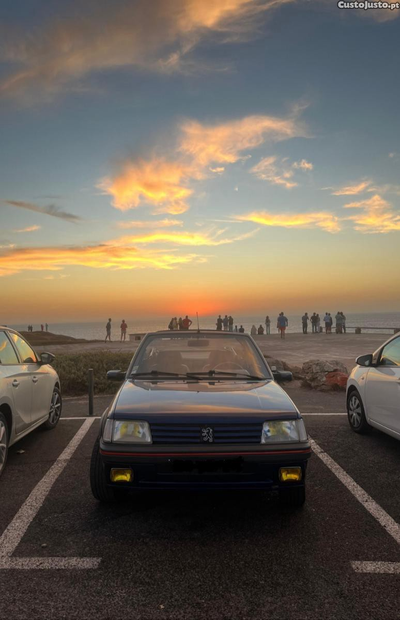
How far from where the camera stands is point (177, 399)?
12.7 feet

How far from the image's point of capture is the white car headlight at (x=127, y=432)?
11.7 ft

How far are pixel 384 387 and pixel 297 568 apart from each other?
3.19 meters

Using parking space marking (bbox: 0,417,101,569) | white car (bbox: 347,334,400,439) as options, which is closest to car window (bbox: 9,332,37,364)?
parking space marking (bbox: 0,417,101,569)

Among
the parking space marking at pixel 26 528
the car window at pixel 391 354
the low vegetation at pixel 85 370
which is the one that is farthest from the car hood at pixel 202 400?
the low vegetation at pixel 85 370

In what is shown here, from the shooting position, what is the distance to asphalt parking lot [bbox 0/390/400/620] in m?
2.65

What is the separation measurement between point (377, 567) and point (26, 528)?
2.60 metres

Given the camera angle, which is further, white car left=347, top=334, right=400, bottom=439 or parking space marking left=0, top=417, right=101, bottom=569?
white car left=347, top=334, right=400, bottom=439

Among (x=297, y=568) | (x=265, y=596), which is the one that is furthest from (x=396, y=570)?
(x=265, y=596)

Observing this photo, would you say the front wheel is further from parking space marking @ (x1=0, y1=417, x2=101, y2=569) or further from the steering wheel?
the steering wheel

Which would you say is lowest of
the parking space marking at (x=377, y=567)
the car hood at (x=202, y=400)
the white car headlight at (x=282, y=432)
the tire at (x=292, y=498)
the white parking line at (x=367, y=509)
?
the white parking line at (x=367, y=509)

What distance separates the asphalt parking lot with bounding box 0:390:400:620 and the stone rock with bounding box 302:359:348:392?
20.3 feet

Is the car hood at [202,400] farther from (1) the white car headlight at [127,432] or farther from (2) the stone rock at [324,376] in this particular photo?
(2) the stone rock at [324,376]

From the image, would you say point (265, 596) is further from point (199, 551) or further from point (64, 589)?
point (64, 589)

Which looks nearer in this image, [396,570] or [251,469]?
[396,570]
